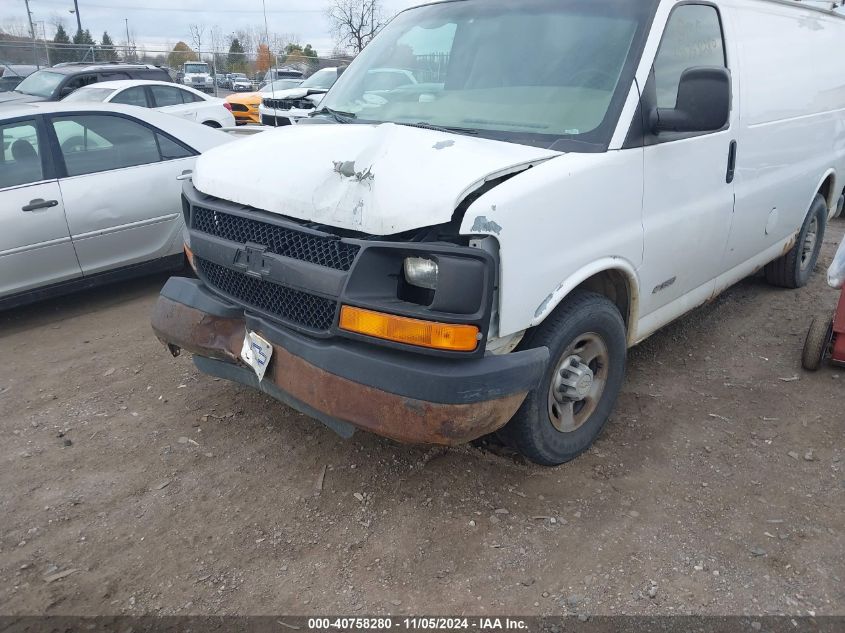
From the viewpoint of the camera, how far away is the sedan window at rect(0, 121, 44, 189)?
493 centimetres

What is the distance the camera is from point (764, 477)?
325 centimetres

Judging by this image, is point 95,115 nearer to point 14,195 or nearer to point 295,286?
point 14,195

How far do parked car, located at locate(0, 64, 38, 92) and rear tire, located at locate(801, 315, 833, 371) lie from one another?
64.8 ft

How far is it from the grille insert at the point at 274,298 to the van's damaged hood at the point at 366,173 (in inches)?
12.7

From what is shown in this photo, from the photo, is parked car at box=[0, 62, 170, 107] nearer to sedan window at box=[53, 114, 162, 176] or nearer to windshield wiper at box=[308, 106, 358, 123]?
sedan window at box=[53, 114, 162, 176]

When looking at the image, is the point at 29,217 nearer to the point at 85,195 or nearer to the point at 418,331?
the point at 85,195

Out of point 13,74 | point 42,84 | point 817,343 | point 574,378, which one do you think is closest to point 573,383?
point 574,378

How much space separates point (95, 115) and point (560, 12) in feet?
12.7

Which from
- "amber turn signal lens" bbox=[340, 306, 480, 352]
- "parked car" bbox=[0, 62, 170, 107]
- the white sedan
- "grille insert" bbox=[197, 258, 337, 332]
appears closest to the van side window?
"amber turn signal lens" bbox=[340, 306, 480, 352]

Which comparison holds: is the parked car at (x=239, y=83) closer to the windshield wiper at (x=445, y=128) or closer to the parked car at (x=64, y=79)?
the parked car at (x=64, y=79)

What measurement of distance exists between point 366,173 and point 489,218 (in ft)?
1.78

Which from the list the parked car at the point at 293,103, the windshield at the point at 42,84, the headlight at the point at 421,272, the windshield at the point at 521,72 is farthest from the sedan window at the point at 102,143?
the windshield at the point at 42,84

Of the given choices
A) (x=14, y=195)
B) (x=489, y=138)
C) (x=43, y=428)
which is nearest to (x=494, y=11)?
(x=489, y=138)

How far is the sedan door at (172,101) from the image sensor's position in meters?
11.5
